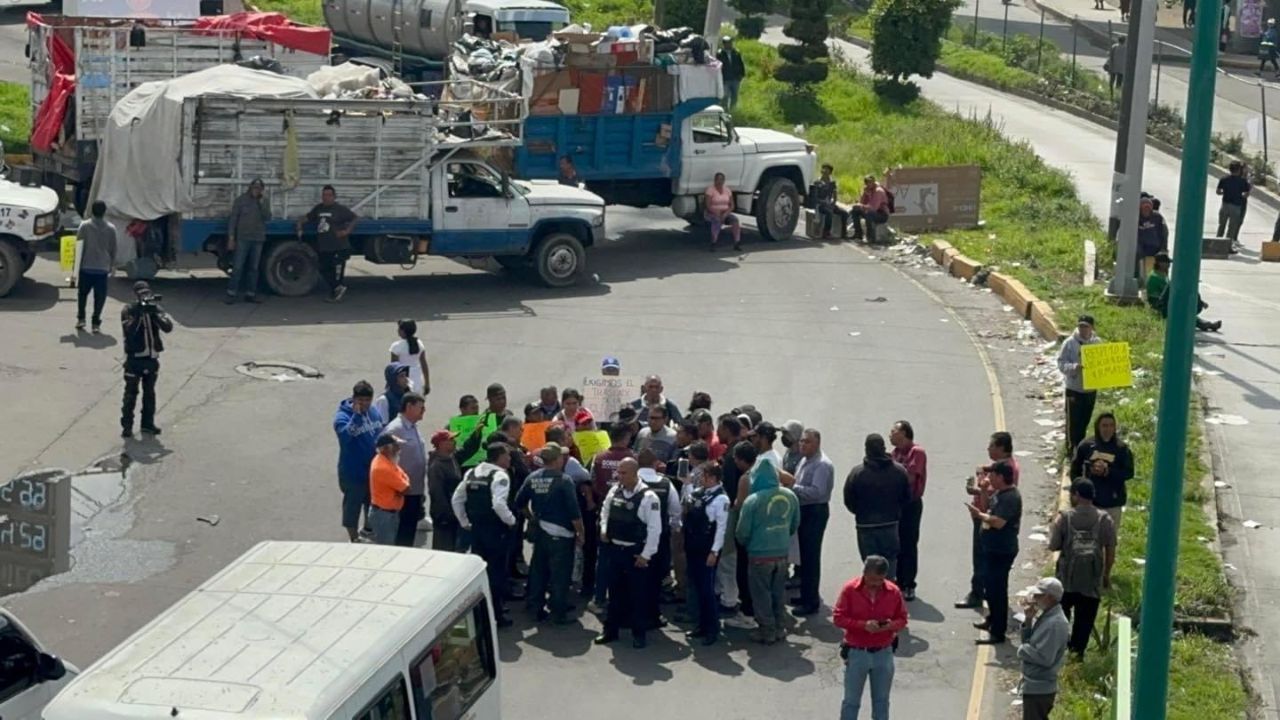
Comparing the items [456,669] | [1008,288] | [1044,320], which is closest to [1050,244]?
[1008,288]

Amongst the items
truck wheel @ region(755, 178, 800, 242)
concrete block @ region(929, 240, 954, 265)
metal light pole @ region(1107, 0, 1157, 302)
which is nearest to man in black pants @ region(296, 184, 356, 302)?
truck wheel @ region(755, 178, 800, 242)

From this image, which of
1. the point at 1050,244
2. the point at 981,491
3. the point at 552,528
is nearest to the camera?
the point at 552,528

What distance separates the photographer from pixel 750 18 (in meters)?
47.0

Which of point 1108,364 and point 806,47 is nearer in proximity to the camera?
point 1108,364

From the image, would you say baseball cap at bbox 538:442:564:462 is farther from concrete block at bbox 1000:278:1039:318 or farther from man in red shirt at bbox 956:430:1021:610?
concrete block at bbox 1000:278:1039:318

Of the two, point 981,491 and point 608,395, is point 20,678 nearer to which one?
point 608,395

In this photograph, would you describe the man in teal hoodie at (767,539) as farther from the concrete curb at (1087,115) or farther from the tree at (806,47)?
the tree at (806,47)

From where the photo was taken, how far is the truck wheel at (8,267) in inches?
892

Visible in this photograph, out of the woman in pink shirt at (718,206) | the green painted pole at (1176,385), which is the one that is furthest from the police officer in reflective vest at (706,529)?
the woman in pink shirt at (718,206)

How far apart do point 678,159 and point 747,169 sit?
1.23m

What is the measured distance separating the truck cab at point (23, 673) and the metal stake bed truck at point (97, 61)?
16.6 meters

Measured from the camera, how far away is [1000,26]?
5850 centimetres

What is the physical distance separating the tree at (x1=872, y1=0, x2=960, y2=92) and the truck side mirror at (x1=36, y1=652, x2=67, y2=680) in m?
32.8

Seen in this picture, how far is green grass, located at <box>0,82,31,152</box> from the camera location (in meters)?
31.3
